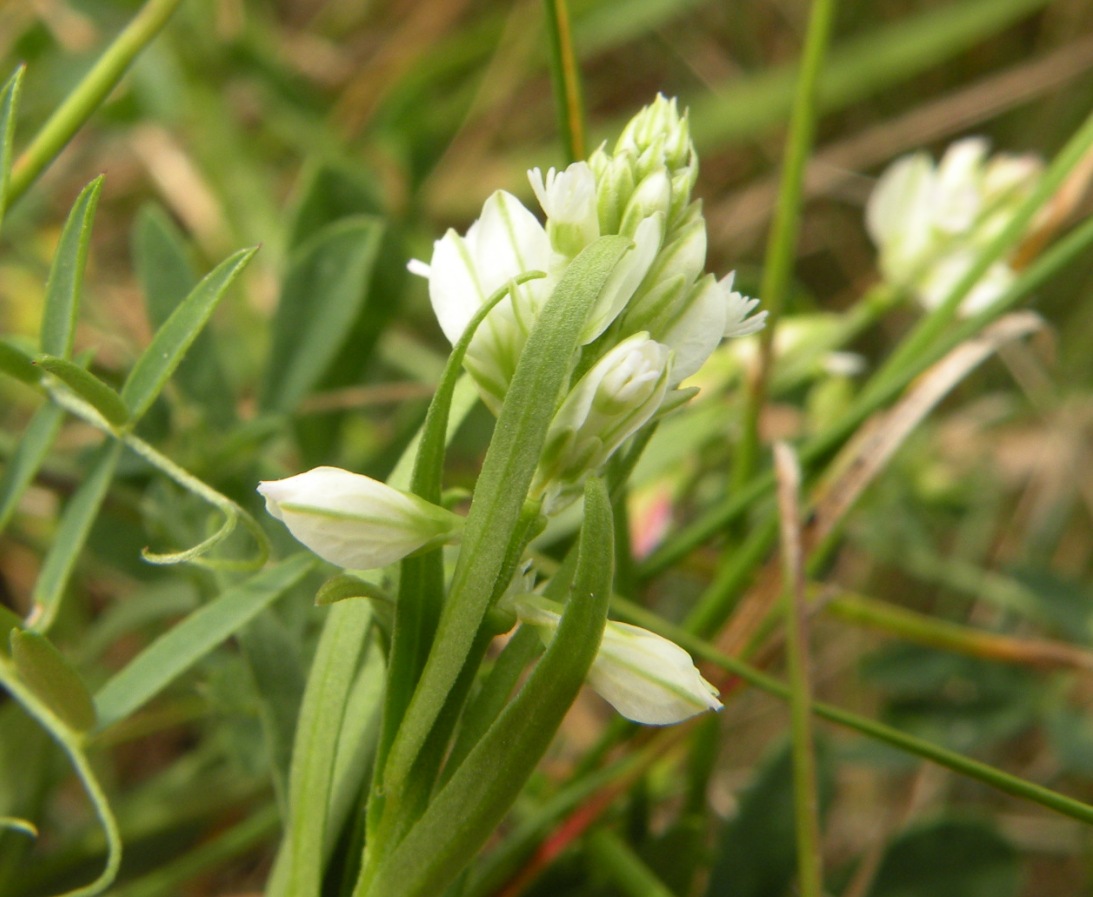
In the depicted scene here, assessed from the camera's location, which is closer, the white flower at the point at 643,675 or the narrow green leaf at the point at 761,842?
the white flower at the point at 643,675

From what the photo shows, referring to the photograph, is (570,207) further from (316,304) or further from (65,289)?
(316,304)

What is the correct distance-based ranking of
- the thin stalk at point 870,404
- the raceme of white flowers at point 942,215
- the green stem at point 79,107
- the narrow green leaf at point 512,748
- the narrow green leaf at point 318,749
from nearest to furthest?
the narrow green leaf at point 512,748 → the narrow green leaf at point 318,749 → the green stem at point 79,107 → the thin stalk at point 870,404 → the raceme of white flowers at point 942,215

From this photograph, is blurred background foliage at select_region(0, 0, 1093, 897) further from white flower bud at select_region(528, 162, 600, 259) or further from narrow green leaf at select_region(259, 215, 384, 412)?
white flower bud at select_region(528, 162, 600, 259)

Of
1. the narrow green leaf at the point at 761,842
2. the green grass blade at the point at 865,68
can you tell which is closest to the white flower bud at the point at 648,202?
the narrow green leaf at the point at 761,842

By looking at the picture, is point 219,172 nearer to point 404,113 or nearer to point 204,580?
point 404,113

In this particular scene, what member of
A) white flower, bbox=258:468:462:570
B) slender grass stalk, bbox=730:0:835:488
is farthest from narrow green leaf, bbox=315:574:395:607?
slender grass stalk, bbox=730:0:835:488

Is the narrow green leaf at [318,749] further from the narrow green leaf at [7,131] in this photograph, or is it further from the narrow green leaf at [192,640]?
the narrow green leaf at [7,131]
